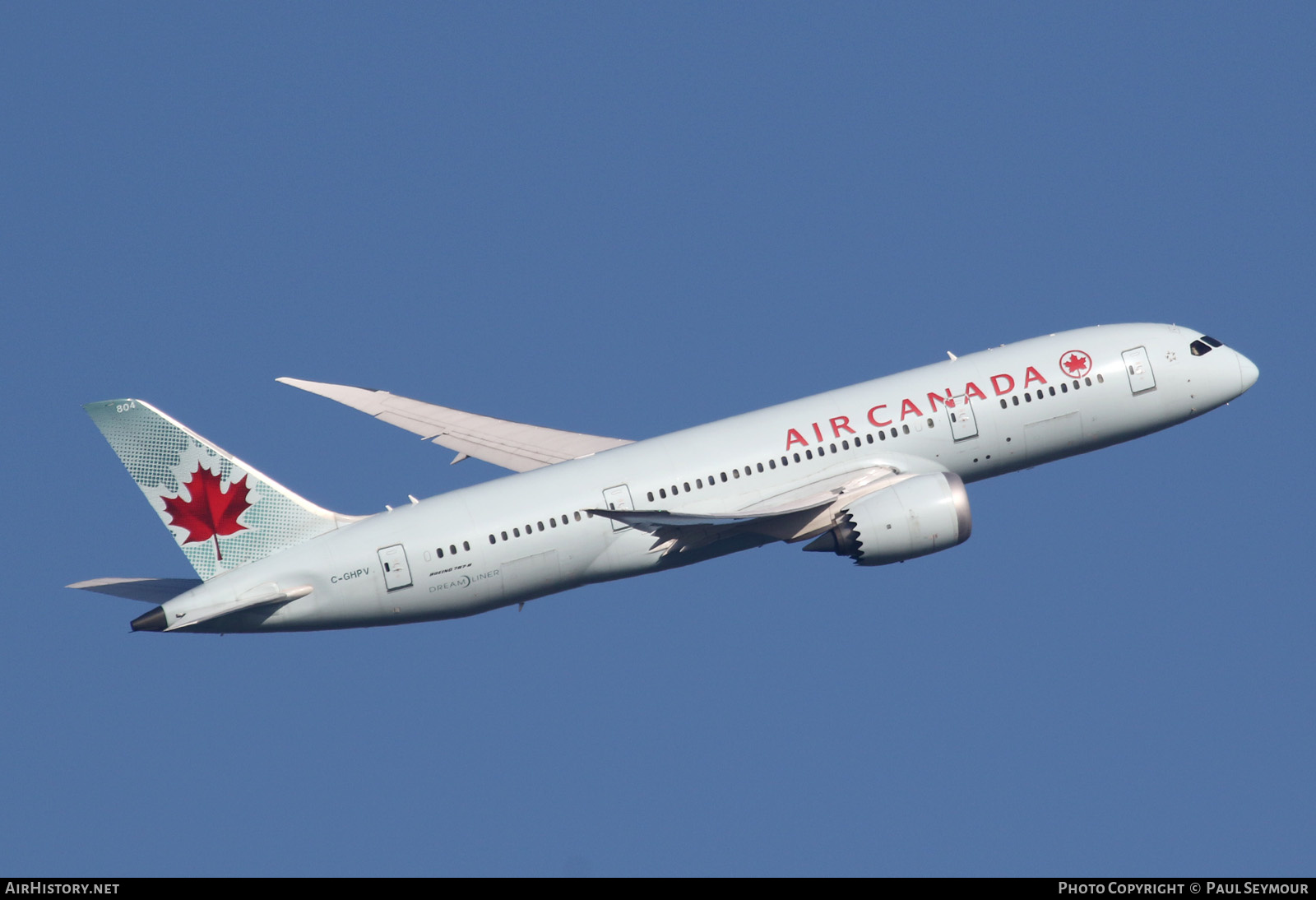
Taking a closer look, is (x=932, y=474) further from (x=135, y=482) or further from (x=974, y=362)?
(x=135, y=482)

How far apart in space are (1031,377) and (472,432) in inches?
771

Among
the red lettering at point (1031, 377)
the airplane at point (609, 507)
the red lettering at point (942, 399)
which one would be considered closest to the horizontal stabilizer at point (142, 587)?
the airplane at point (609, 507)

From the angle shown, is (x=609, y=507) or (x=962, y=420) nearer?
(x=609, y=507)

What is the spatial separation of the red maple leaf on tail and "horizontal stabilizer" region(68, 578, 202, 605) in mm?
1620

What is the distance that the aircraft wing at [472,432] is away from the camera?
2360 inches

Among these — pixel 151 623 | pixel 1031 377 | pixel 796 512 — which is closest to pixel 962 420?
pixel 1031 377

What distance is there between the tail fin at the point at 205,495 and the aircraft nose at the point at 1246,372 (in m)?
30.8

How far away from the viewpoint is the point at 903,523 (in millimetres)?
52969

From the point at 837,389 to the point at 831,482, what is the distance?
3496mm

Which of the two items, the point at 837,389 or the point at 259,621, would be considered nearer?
the point at 259,621

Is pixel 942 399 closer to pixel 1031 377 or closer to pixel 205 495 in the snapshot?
pixel 1031 377

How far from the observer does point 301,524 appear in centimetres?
5372

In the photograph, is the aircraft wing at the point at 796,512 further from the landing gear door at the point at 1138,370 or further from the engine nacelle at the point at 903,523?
the landing gear door at the point at 1138,370

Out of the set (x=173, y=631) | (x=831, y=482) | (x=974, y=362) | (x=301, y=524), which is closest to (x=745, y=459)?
(x=831, y=482)
